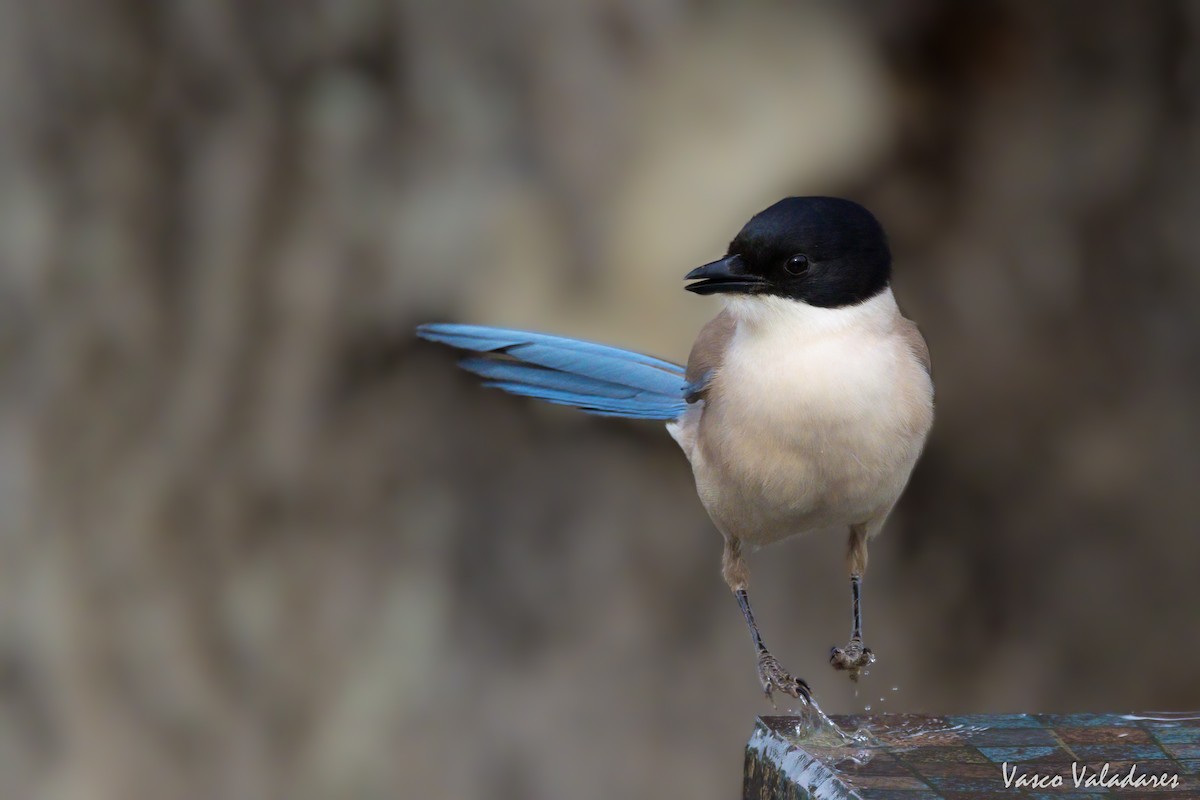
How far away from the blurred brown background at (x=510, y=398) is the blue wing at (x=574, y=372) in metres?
0.92

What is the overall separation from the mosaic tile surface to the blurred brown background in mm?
1533

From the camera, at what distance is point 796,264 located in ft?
6.20

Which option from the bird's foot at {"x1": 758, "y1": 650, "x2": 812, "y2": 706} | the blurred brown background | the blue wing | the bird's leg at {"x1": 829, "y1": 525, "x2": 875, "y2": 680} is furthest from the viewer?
the blurred brown background

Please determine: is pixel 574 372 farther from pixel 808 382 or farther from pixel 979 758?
pixel 979 758

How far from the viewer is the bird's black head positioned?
187cm

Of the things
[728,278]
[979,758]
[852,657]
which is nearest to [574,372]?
[728,278]

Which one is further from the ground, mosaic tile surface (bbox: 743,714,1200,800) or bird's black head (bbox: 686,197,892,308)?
bird's black head (bbox: 686,197,892,308)

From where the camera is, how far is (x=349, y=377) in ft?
10.8

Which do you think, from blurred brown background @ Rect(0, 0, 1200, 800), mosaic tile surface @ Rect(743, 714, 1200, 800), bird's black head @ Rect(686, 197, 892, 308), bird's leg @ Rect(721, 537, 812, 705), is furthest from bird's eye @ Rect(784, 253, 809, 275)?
blurred brown background @ Rect(0, 0, 1200, 800)

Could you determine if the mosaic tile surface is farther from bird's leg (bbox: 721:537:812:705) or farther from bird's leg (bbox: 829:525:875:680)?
bird's leg (bbox: 829:525:875:680)

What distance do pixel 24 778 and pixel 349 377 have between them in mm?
1126

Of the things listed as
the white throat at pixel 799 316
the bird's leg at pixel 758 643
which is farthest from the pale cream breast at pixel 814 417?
the bird's leg at pixel 758 643

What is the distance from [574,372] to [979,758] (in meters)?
0.93

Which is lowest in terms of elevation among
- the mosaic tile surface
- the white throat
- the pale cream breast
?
the mosaic tile surface
